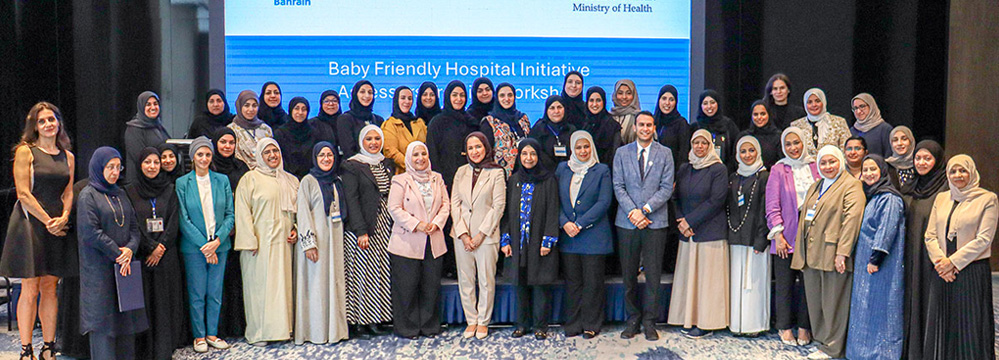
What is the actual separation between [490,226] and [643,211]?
Result: 99 cm

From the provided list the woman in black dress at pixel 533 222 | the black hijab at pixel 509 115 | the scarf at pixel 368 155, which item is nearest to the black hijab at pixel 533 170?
the woman in black dress at pixel 533 222

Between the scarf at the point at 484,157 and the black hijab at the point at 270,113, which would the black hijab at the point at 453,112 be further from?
the black hijab at the point at 270,113

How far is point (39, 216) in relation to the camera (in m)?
4.11

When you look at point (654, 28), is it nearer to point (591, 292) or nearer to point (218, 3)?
point (591, 292)

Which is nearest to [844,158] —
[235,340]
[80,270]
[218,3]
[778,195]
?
[778,195]

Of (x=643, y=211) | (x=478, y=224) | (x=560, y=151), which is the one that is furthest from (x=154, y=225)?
(x=643, y=211)

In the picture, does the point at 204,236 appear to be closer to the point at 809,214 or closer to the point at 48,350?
the point at 48,350

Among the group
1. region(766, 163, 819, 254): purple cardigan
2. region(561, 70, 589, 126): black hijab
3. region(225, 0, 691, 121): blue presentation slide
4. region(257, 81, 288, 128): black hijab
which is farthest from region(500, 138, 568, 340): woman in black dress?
region(257, 81, 288, 128): black hijab

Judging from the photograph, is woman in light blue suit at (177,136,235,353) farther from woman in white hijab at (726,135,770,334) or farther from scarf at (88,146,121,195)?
woman in white hijab at (726,135,770,334)

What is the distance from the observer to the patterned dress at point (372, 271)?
4871mm

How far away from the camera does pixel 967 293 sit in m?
3.98

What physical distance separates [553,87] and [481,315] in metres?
2.36

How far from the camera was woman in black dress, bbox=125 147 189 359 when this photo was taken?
4.25m

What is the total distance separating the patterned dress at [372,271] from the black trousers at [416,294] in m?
0.07
